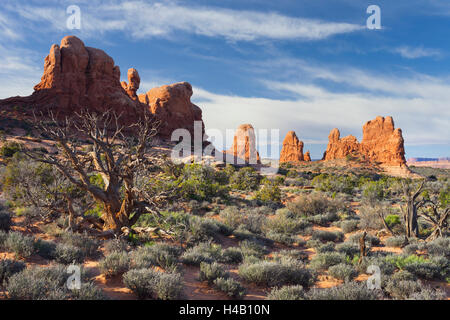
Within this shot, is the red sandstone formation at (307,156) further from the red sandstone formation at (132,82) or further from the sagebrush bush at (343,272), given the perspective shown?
the sagebrush bush at (343,272)

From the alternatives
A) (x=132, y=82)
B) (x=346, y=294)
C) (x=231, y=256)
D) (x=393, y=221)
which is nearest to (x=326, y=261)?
(x=231, y=256)

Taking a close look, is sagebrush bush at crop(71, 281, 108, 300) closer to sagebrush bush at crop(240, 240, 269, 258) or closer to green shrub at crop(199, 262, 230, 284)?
green shrub at crop(199, 262, 230, 284)

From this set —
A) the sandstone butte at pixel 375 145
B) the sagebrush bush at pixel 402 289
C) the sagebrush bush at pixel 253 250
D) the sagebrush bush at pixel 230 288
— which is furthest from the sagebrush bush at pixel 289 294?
the sandstone butte at pixel 375 145

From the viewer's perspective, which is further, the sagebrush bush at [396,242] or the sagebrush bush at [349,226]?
the sagebrush bush at [349,226]

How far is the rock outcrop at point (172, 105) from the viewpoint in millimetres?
61500

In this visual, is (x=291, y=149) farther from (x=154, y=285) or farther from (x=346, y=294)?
(x=154, y=285)

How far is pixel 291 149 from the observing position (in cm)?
9644

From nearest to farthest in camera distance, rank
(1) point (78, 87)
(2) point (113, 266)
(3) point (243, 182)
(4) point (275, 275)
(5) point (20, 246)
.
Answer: (2) point (113, 266) < (4) point (275, 275) < (5) point (20, 246) < (3) point (243, 182) < (1) point (78, 87)

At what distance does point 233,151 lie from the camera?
8131 centimetres

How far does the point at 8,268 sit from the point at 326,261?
632cm

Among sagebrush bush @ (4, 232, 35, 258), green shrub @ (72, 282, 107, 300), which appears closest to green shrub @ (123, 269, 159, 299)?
green shrub @ (72, 282, 107, 300)

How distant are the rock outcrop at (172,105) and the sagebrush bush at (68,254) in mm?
54393

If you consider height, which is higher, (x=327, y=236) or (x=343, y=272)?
(x=343, y=272)
